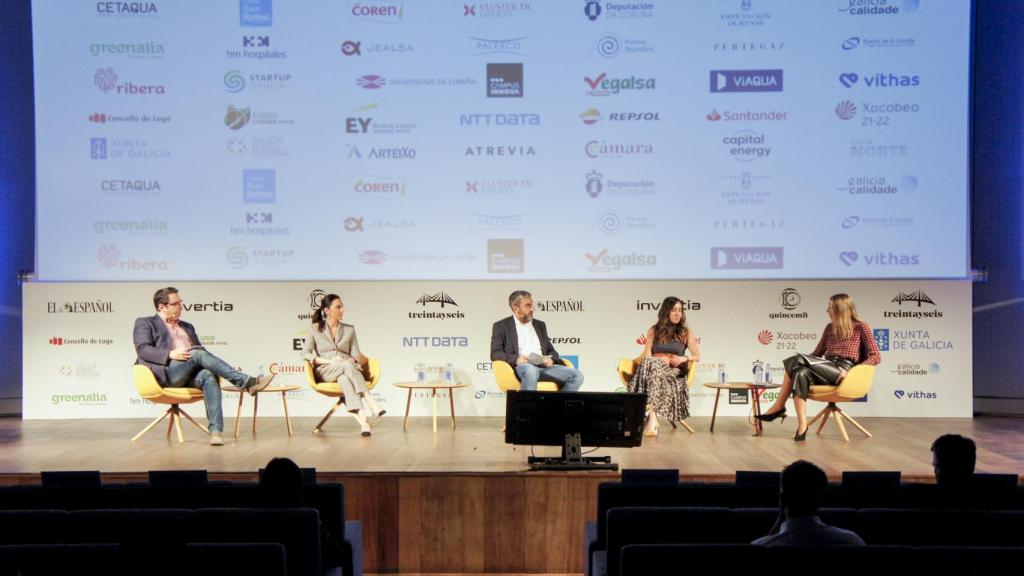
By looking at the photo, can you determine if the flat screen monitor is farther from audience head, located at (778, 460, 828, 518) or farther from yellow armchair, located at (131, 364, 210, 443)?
yellow armchair, located at (131, 364, 210, 443)

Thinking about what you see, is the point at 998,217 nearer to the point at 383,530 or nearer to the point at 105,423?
the point at 383,530

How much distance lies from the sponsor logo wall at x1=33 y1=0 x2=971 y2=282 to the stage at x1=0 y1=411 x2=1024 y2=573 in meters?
1.49

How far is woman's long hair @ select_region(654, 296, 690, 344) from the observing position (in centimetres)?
636

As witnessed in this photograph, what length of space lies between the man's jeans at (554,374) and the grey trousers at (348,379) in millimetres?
1166

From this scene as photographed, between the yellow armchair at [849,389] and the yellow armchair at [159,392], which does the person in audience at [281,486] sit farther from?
the yellow armchair at [849,389]

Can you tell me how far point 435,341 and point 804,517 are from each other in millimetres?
5121

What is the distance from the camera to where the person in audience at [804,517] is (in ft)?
7.34

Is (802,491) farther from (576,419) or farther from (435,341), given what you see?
Answer: (435,341)

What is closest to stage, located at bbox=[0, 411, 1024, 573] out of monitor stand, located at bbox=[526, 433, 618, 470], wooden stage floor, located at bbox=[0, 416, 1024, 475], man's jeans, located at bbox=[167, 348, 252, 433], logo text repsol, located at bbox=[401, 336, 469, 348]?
wooden stage floor, located at bbox=[0, 416, 1024, 475]

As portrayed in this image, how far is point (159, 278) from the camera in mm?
7141

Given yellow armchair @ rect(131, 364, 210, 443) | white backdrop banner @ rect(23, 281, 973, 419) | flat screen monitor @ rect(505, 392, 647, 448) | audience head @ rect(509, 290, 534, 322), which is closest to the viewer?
flat screen monitor @ rect(505, 392, 647, 448)

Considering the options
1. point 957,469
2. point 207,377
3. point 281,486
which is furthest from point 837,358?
point 281,486

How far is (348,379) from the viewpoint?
6.15m

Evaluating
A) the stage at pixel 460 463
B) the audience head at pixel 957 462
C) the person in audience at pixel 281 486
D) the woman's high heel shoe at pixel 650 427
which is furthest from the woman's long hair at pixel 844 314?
the person in audience at pixel 281 486
